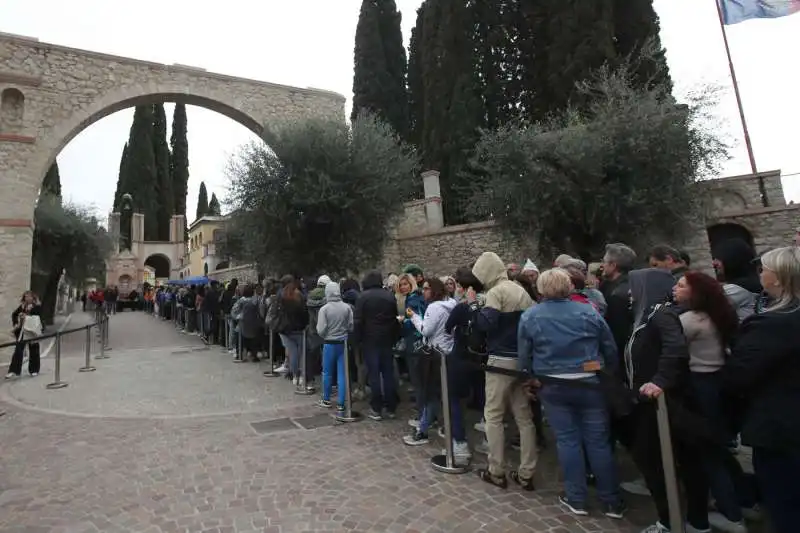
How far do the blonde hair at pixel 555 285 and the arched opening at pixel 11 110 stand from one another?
51.3ft

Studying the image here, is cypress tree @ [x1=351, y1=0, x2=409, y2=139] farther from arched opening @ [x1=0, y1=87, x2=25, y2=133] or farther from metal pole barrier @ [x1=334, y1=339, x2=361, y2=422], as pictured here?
metal pole barrier @ [x1=334, y1=339, x2=361, y2=422]

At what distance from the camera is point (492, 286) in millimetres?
3756

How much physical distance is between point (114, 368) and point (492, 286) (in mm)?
Result: 8812

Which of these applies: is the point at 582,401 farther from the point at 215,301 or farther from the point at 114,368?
the point at 215,301

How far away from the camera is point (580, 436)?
3002 millimetres

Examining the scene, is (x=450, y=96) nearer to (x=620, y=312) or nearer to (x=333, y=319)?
(x=333, y=319)

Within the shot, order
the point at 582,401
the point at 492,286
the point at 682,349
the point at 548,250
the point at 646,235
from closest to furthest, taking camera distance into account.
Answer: the point at 682,349
the point at 582,401
the point at 492,286
the point at 646,235
the point at 548,250

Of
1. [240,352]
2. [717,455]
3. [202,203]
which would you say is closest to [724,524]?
[717,455]

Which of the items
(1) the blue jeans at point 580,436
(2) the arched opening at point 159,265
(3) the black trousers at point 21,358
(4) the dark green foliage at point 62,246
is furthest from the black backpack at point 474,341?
(2) the arched opening at point 159,265

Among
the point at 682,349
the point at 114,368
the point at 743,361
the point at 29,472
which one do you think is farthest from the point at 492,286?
the point at 114,368

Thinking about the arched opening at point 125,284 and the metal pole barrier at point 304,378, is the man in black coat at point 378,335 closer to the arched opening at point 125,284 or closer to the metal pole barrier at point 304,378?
the metal pole barrier at point 304,378

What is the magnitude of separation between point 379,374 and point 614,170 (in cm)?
797

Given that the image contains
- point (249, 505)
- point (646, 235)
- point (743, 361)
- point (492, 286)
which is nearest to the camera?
point (743, 361)

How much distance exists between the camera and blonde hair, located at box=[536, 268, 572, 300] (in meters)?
3.01
